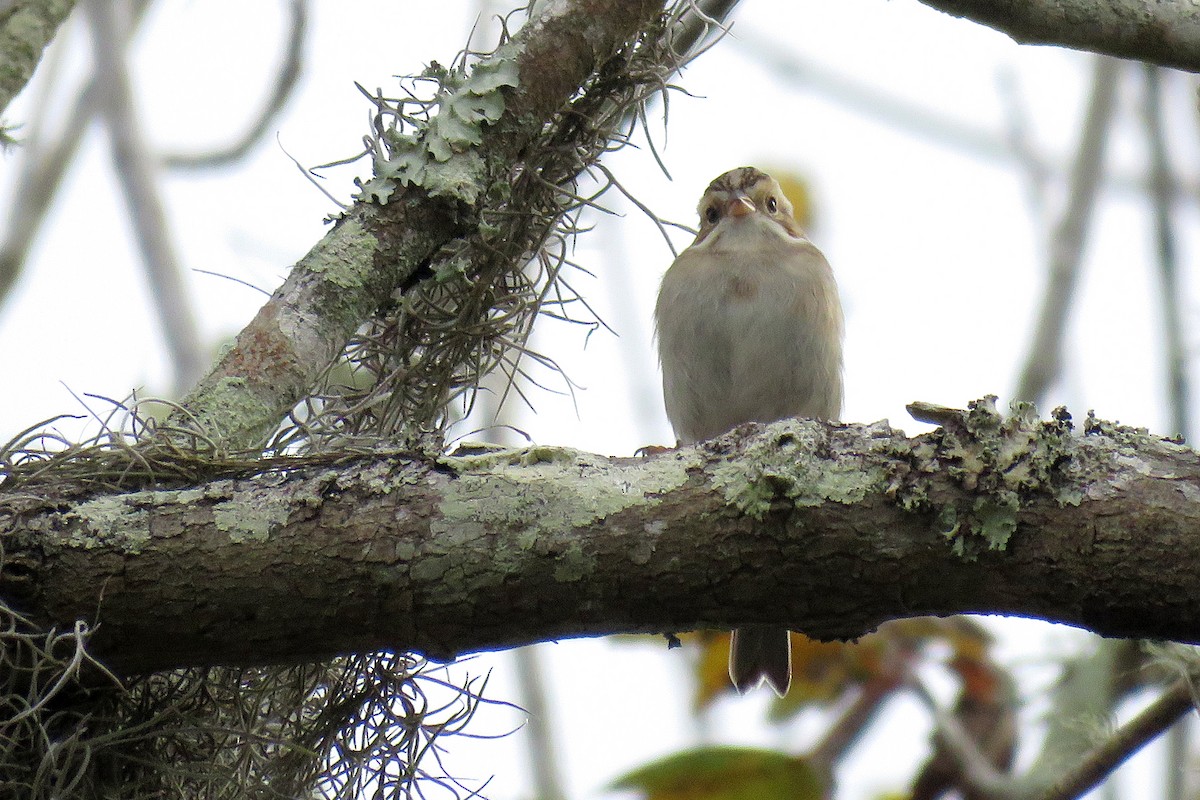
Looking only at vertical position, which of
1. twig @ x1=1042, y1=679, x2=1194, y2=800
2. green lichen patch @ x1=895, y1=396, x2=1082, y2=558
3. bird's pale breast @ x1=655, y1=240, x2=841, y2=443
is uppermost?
bird's pale breast @ x1=655, y1=240, x2=841, y2=443

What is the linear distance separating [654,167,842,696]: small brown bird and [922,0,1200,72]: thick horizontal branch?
1.51 metres

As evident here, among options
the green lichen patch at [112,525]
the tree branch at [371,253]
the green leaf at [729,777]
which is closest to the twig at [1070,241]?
the green leaf at [729,777]

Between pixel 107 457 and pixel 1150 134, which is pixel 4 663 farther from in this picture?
pixel 1150 134

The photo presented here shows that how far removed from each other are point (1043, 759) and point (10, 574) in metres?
2.56

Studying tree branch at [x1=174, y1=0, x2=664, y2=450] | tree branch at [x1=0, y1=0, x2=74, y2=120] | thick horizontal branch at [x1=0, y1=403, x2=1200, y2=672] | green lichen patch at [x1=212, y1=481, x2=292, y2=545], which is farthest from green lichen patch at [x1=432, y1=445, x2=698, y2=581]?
tree branch at [x1=0, y1=0, x2=74, y2=120]

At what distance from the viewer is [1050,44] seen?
310 cm

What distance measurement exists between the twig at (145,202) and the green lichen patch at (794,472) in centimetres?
381

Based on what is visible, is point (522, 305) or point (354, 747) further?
point (522, 305)

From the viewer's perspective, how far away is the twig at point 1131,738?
2.88 meters

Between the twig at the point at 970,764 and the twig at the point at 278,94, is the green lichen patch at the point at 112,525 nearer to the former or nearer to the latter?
the twig at the point at 970,764

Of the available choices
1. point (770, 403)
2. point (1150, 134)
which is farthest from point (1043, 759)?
point (1150, 134)

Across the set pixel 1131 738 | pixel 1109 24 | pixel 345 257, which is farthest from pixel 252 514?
pixel 1109 24

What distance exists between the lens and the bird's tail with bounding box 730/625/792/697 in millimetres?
3932

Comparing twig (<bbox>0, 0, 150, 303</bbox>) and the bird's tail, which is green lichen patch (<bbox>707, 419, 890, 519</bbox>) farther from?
A: twig (<bbox>0, 0, 150, 303</bbox>)
